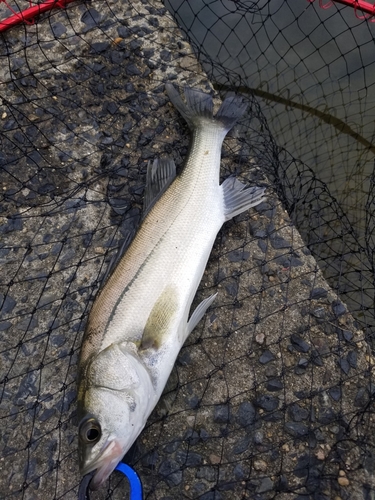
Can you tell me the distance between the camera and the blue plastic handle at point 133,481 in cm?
293

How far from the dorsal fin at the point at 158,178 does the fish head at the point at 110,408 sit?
1.25 meters

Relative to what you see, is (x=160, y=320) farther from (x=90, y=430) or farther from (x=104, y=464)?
(x=104, y=464)

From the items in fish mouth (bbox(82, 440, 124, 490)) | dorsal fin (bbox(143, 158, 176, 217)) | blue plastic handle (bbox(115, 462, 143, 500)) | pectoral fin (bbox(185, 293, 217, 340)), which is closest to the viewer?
fish mouth (bbox(82, 440, 124, 490))

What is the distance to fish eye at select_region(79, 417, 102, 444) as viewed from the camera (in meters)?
2.74

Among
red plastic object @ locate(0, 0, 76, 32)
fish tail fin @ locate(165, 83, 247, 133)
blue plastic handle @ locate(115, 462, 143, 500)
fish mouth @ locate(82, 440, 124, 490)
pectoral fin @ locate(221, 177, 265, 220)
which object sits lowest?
blue plastic handle @ locate(115, 462, 143, 500)

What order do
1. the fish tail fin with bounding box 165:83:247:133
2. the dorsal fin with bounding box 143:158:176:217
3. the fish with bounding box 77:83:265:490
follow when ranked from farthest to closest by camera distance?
1. the fish tail fin with bounding box 165:83:247:133
2. the dorsal fin with bounding box 143:158:176:217
3. the fish with bounding box 77:83:265:490

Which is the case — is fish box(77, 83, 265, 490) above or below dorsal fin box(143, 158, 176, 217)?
below

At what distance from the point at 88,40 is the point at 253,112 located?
75.8 inches

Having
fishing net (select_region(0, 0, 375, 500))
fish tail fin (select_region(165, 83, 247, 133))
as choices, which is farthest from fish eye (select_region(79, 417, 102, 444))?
fish tail fin (select_region(165, 83, 247, 133))

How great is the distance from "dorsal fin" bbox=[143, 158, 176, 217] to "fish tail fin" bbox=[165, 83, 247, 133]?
471mm

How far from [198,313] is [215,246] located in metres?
0.71

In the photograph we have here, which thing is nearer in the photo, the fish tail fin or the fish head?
the fish head

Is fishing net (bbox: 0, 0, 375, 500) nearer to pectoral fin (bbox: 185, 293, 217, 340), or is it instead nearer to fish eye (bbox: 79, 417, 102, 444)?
pectoral fin (bbox: 185, 293, 217, 340)

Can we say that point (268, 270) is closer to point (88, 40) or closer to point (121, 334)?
point (121, 334)
